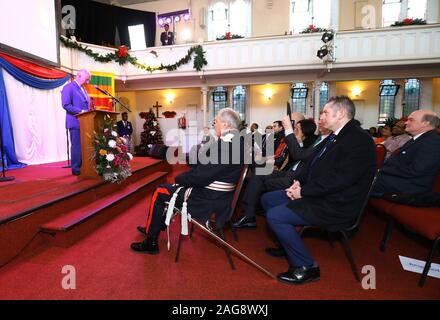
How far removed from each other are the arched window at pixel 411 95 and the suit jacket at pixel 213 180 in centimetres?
1084

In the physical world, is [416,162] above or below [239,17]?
below

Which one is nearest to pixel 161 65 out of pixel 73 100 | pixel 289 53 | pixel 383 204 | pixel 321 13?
pixel 289 53

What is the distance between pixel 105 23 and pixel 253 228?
11.2 meters

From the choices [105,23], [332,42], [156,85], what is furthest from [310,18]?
[105,23]

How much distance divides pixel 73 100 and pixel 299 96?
9.11 metres

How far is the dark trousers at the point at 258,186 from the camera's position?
10.4 feet

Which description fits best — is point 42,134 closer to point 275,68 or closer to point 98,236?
point 98,236

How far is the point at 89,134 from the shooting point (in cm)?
372

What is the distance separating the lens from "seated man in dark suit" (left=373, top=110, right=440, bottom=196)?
8.21 ft

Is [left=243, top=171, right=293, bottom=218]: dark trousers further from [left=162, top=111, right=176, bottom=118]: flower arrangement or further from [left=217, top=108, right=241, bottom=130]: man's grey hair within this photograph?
[left=162, top=111, right=176, bottom=118]: flower arrangement

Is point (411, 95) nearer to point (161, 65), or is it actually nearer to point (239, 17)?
point (239, 17)

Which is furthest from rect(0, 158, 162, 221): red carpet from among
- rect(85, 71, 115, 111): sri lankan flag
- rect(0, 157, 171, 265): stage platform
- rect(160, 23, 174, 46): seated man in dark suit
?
rect(160, 23, 174, 46): seated man in dark suit

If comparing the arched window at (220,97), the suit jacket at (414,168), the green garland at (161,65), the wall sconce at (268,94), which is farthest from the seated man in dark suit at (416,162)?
the arched window at (220,97)
